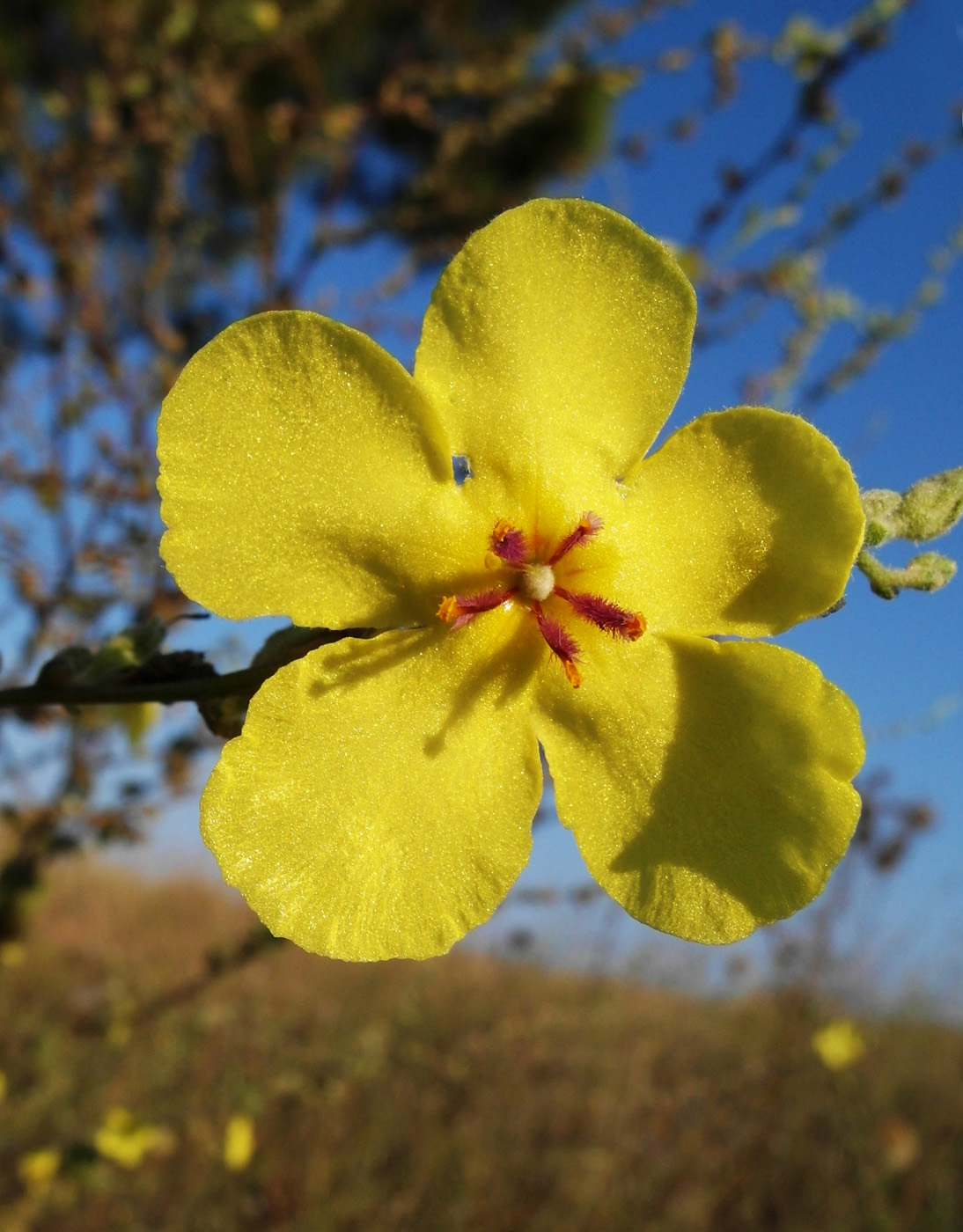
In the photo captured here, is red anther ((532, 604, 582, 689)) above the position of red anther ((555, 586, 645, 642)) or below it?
below

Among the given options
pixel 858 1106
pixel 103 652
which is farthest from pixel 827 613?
pixel 858 1106

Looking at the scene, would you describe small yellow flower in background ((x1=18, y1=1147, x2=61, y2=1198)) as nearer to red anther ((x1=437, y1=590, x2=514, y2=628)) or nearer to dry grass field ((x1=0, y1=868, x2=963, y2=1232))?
dry grass field ((x1=0, y1=868, x2=963, y2=1232))

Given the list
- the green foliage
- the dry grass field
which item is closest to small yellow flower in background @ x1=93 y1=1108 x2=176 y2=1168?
the dry grass field

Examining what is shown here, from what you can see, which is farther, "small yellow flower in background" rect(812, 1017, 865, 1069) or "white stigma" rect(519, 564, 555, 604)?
"small yellow flower in background" rect(812, 1017, 865, 1069)

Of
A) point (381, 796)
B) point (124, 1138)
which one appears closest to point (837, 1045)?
point (124, 1138)

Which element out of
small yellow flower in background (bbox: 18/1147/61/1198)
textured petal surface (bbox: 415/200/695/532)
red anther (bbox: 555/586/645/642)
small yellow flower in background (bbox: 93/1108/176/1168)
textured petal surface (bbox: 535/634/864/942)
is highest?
textured petal surface (bbox: 415/200/695/532)

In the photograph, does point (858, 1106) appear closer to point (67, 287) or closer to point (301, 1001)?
point (301, 1001)
